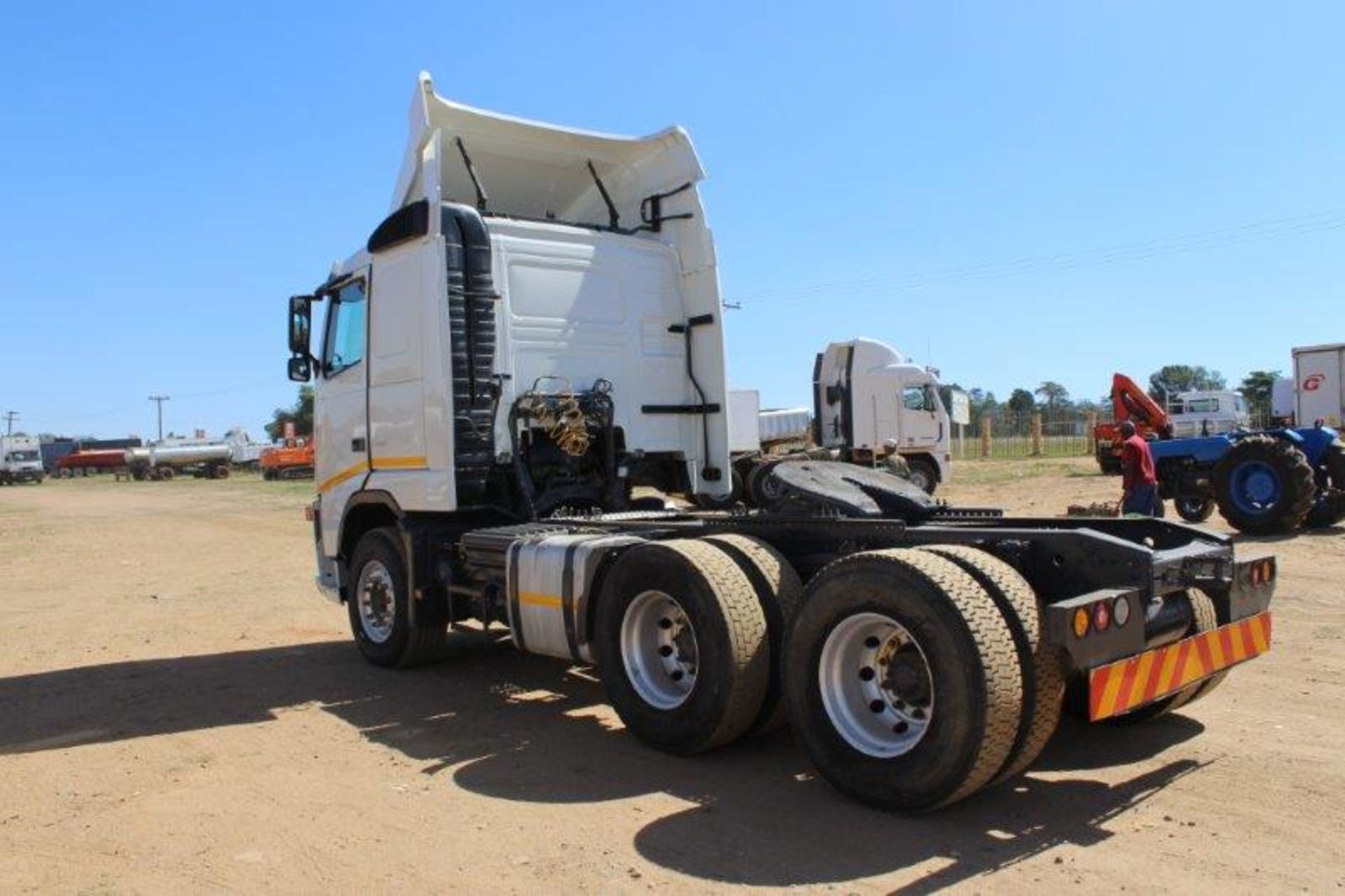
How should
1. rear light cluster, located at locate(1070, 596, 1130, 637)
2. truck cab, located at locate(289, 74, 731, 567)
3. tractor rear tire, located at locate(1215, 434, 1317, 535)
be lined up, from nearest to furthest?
rear light cluster, located at locate(1070, 596, 1130, 637)
truck cab, located at locate(289, 74, 731, 567)
tractor rear tire, located at locate(1215, 434, 1317, 535)

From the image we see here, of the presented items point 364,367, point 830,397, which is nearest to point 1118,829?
point 364,367

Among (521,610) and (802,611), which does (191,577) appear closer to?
(521,610)

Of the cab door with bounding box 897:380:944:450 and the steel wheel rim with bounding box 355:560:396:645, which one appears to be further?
the cab door with bounding box 897:380:944:450

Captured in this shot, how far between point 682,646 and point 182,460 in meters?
65.9

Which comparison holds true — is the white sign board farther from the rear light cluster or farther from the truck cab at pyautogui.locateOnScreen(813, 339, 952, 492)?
the rear light cluster

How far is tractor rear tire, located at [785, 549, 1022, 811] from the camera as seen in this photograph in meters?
4.30

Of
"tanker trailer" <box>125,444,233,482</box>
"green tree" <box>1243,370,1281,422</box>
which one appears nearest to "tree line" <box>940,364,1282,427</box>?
"green tree" <box>1243,370,1281,422</box>

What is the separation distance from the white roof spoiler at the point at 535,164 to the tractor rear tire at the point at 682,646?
11.5ft

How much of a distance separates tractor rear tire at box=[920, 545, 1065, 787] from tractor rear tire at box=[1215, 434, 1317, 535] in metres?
11.9

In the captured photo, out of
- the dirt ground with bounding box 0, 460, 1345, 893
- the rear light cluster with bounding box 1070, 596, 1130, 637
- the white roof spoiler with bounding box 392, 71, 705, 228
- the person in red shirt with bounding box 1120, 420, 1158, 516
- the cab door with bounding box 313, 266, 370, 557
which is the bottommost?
the dirt ground with bounding box 0, 460, 1345, 893

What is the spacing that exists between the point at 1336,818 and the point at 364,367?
22.4 feet

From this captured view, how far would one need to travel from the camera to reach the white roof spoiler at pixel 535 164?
26.2 feet

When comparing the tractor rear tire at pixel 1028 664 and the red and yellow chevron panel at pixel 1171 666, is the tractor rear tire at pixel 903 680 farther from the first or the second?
the red and yellow chevron panel at pixel 1171 666

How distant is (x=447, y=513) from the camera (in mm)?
8328
